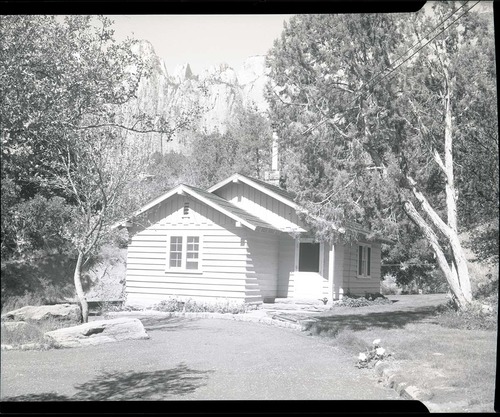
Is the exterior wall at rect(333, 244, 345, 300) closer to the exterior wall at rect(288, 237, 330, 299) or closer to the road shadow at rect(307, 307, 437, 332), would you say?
the exterior wall at rect(288, 237, 330, 299)

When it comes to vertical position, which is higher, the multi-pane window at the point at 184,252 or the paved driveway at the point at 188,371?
the multi-pane window at the point at 184,252

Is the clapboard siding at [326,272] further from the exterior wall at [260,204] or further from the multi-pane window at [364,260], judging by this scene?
the exterior wall at [260,204]

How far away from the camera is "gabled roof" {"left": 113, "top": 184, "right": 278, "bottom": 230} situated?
748cm

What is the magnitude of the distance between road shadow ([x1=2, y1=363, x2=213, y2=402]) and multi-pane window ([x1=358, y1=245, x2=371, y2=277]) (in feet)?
→ 22.3

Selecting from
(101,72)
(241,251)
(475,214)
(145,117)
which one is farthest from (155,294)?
(475,214)

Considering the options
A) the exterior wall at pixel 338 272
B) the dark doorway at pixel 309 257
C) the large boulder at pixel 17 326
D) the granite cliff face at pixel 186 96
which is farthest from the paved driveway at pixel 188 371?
the exterior wall at pixel 338 272

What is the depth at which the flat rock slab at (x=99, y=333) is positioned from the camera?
6406 mm

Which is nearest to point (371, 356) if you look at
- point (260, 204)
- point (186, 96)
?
point (260, 204)

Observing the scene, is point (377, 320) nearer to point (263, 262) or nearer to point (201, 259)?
point (263, 262)

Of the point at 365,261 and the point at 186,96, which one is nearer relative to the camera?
the point at 186,96

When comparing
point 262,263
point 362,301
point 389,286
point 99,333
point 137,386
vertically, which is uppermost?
point 262,263

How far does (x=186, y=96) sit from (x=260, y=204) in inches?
89.3

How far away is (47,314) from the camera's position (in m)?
6.65

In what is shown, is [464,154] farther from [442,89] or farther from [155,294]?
[155,294]
